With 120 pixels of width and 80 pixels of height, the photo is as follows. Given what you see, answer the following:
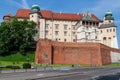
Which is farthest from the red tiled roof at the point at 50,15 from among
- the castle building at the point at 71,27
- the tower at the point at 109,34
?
the tower at the point at 109,34

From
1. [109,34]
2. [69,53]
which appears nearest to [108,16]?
[109,34]

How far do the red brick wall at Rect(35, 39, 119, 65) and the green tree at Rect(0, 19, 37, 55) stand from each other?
7.67 meters

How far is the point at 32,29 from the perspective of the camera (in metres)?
87.2

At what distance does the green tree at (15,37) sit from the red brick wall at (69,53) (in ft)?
25.2

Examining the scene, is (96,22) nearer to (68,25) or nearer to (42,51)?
(68,25)

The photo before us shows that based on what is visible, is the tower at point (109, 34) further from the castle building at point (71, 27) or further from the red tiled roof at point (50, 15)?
the red tiled roof at point (50, 15)

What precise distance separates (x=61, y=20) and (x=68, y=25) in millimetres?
3322

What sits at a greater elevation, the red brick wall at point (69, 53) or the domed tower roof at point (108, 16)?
the domed tower roof at point (108, 16)

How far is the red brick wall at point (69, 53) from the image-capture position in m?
73.2

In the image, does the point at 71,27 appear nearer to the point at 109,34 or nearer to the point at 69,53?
the point at 109,34

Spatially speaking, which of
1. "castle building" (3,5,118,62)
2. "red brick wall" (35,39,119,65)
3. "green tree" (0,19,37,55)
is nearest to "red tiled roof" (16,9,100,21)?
"castle building" (3,5,118,62)

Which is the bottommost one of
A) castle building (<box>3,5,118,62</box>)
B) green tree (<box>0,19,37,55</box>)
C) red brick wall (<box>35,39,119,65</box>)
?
red brick wall (<box>35,39,119,65</box>)

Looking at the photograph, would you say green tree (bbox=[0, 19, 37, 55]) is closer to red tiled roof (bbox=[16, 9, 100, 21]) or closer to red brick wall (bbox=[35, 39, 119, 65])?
red brick wall (bbox=[35, 39, 119, 65])

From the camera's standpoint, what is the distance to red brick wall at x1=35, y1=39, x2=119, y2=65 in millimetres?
73250
